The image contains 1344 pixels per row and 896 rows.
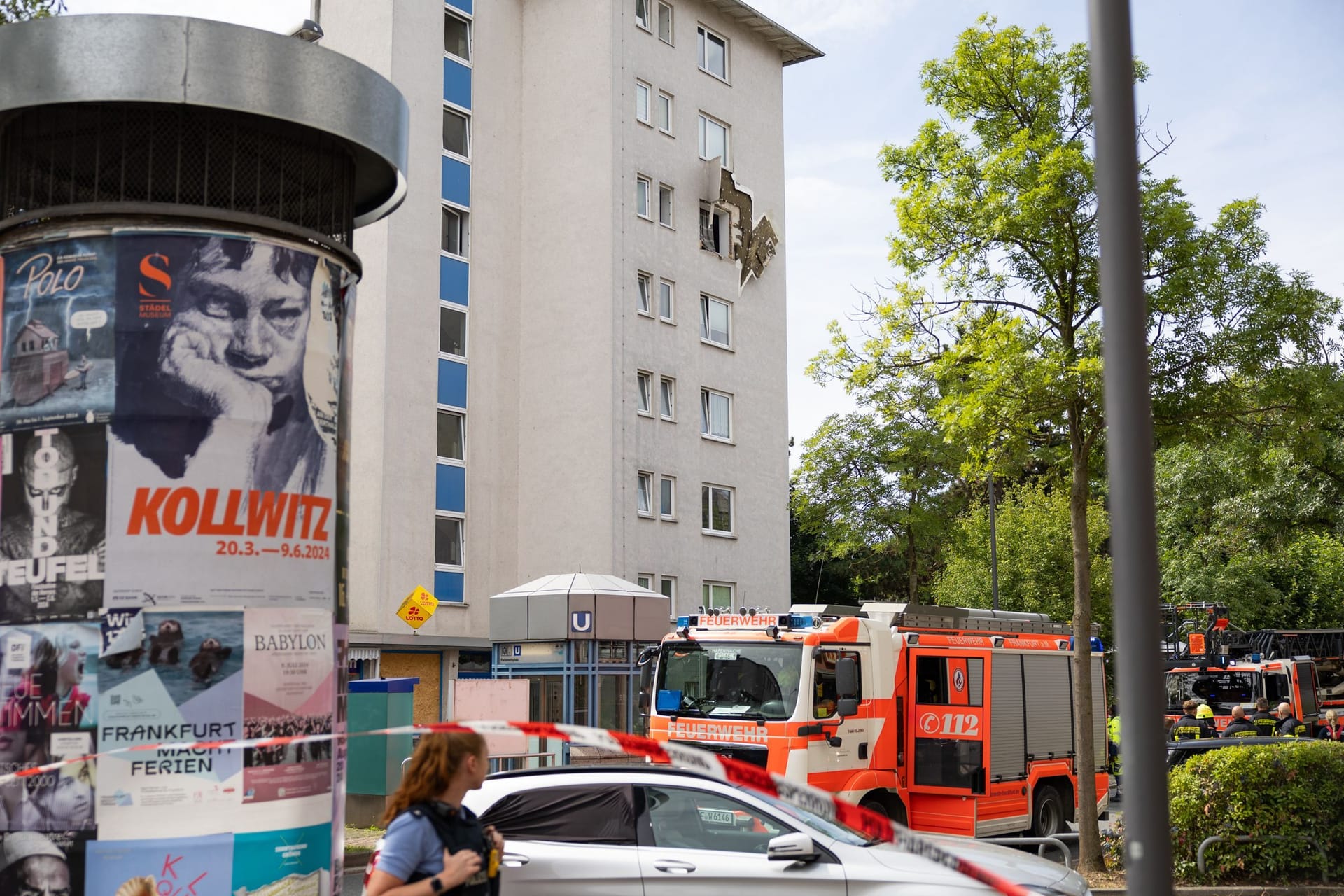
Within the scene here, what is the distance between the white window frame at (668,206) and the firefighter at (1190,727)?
18.8m

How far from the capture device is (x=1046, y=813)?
1658 centimetres

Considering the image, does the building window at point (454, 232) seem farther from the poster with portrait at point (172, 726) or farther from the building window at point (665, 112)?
the poster with portrait at point (172, 726)

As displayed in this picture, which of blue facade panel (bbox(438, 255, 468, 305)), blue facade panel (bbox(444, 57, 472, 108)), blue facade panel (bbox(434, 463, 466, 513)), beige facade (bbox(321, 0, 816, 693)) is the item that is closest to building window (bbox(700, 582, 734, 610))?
beige facade (bbox(321, 0, 816, 693))

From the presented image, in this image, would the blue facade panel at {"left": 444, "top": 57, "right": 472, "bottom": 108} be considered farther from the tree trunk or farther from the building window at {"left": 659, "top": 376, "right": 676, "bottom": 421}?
the tree trunk

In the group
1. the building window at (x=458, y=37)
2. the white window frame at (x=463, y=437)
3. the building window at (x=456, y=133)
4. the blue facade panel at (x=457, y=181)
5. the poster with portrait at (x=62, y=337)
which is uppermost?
the building window at (x=458, y=37)

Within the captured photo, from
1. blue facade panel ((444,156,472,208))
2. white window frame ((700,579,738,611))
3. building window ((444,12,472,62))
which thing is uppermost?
building window ((444,12,472,62))

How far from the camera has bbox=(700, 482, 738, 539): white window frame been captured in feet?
115

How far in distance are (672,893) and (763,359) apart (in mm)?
30732

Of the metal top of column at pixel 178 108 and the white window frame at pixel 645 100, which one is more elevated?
the white window frame at pixel 645 100

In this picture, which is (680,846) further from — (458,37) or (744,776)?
(458,37)

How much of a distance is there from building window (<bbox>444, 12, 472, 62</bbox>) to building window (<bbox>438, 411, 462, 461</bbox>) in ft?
29.8

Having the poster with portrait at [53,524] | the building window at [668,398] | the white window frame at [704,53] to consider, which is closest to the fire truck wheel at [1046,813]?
the poster with portrait at [53,524]

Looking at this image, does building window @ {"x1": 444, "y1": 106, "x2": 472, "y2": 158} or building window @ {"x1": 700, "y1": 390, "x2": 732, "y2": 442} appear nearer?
building window @ {"x1": 444, "y1": 106, "x2": 472, "y2": 158}

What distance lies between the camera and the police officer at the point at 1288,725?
20469 millimetres
